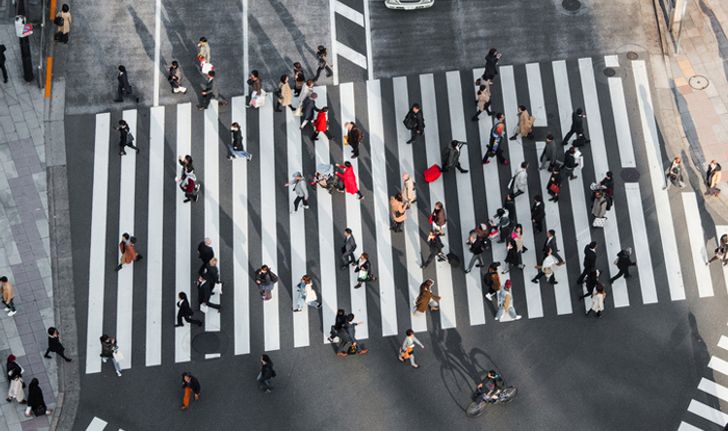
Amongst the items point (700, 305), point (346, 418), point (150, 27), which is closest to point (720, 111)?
point (700, 305)

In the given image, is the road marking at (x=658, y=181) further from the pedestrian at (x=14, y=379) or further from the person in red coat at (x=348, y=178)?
the pedestrian at (x=14, y=379)

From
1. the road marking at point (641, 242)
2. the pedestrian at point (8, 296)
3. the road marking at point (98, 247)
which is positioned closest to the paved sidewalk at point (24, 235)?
the pedestrian at point (8, 296)

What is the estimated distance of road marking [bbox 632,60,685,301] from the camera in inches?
1250

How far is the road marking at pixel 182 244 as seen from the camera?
31.0m

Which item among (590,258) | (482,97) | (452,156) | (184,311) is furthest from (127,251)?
(590,258)

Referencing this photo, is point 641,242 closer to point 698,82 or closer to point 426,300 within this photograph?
point 698,82

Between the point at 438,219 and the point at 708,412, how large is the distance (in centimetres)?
954

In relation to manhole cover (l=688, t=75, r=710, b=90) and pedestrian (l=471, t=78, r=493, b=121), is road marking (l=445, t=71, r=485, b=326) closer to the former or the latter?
pedestrian (l=471, t=78, r=493, b=121)

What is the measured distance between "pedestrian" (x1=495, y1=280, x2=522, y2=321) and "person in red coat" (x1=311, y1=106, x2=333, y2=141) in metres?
8.09

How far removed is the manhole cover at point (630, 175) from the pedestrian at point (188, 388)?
15.0 meters

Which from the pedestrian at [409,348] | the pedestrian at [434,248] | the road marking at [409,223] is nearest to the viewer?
the pedestrian at [409,348]

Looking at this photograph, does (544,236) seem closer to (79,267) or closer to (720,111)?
(720,111)

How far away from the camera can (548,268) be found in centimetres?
3112

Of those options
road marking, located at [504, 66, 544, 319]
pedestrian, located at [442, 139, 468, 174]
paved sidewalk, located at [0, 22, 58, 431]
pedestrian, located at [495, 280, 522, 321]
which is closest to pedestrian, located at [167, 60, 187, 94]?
paved sidewalk, located at [0, 22, 58, 431]
